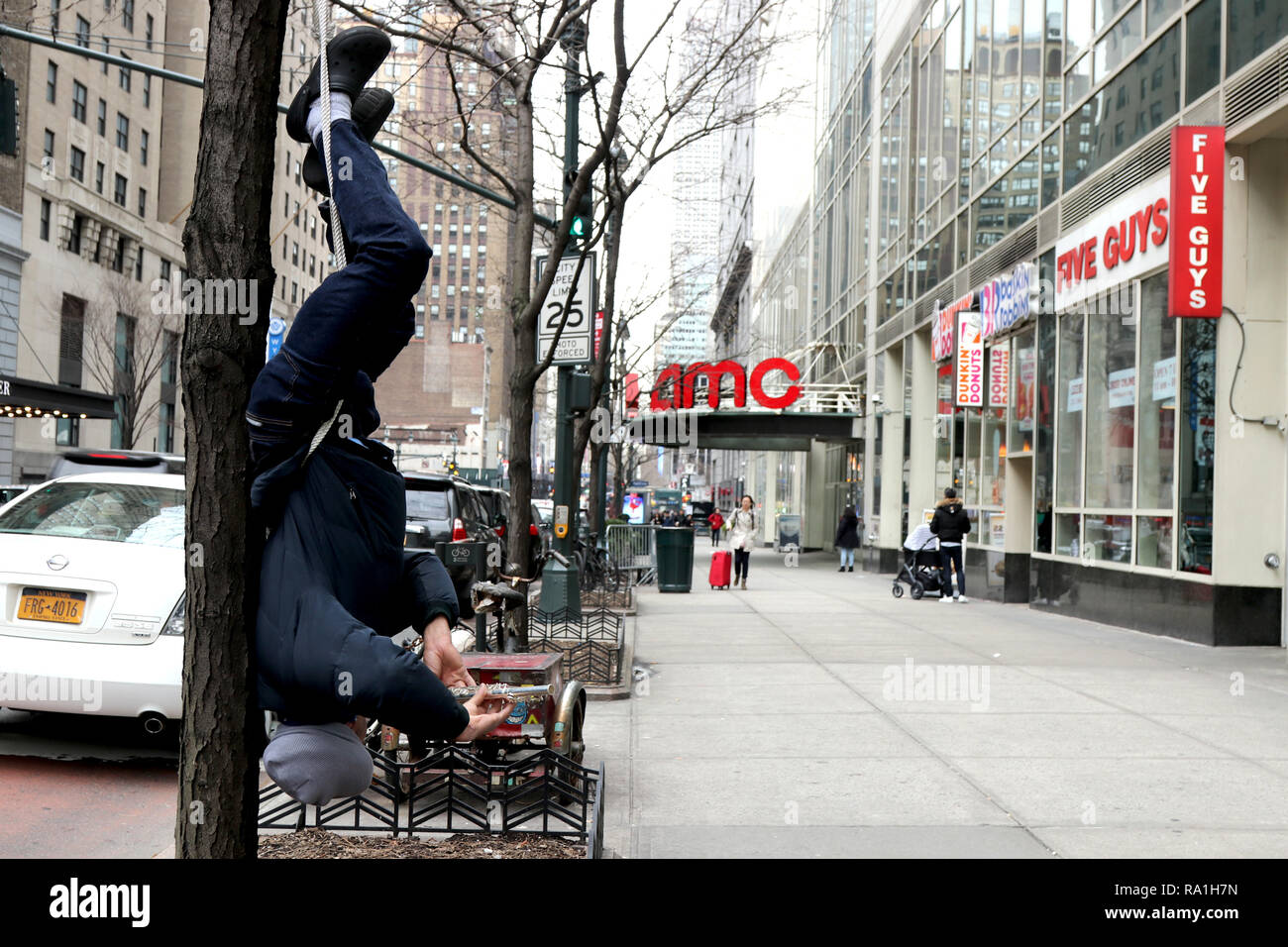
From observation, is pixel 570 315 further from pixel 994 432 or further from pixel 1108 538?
pixel 994 432

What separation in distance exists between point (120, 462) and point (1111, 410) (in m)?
12.3

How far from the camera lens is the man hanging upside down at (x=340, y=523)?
6.89ft

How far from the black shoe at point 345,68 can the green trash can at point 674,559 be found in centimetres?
1947

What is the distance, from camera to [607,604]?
17.4 m

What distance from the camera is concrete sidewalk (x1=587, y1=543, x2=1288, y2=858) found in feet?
17.9

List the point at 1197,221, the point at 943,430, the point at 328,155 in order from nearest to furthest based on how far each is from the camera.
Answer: the point at 328,155, the point at 1197,221, the point at 943,430

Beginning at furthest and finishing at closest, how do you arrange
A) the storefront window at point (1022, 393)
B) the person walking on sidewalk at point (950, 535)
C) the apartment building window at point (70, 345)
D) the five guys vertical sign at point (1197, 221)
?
1. the apartment building window at point (70, 345)
2. the person walking on sidewalk at point (950, 535)
3. the storefront window at point (1022, 393)
4. the five guys vertical sign at point (1197, 221)

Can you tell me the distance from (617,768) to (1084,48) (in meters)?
Result: 14.9

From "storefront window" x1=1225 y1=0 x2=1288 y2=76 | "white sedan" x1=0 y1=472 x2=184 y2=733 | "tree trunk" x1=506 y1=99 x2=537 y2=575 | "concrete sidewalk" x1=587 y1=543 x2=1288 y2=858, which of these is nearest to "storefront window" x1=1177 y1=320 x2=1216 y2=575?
"concrete sidewalk" x1=587 y1=543 x2=1288 y2=858

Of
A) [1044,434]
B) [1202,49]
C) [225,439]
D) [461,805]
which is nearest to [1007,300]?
[1044,434]

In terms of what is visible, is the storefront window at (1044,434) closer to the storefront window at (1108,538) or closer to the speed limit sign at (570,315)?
the storefront window at (1108,538)

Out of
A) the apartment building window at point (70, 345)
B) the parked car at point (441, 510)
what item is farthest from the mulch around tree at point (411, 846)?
the apartment building window at point (70, 345)

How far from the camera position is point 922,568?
21.6m
